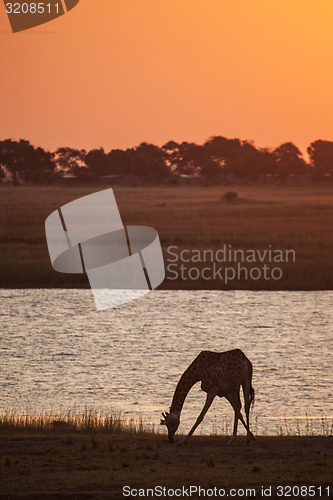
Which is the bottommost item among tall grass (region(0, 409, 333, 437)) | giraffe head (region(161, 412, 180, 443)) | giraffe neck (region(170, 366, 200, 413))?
tall grass (region(0, 409, 333, 437))

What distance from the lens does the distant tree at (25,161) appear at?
99750mm

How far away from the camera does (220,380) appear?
10.6 m

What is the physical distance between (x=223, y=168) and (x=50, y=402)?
12165 cm

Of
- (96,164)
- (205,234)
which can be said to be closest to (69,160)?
(96,164)

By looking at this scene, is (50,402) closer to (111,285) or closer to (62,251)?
(111,285)

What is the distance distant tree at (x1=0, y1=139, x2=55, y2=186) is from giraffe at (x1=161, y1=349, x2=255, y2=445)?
3570 inches

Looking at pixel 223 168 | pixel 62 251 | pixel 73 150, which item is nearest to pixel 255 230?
pixel 62 251

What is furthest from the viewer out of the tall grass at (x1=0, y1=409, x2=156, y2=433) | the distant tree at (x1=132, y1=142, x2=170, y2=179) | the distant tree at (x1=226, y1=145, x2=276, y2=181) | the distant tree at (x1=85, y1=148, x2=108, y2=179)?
the distant tree at (x1=226, y1=145, x2=276, y2=181)

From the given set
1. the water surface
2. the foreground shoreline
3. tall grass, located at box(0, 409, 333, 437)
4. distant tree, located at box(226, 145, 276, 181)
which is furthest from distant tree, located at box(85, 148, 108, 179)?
the foreground shoreline

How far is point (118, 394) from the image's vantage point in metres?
16.8

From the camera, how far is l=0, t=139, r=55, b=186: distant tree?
9975cm

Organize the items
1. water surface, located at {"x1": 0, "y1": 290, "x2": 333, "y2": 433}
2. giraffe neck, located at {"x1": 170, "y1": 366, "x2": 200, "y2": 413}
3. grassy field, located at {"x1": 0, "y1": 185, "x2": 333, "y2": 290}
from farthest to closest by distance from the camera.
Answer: grassy field, located at {"x1": 0, "y1": 185, "x2": 333, "y2": 290} < water surface, located at {"x1": 0, "y1": 290, "x2": 333, "y2": 433} < giraffe neck, located at {"x1": 170, "y1": 366, "x2": 200, "y2": 413}

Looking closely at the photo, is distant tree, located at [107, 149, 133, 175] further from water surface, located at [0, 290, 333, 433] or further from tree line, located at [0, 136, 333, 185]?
water surface, located at [0, 290, 333, 433]

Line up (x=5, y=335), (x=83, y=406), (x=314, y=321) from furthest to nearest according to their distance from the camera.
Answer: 1. (x=314, y=321)
2. (x=5, y=335)
3. (x=83, y=406)
